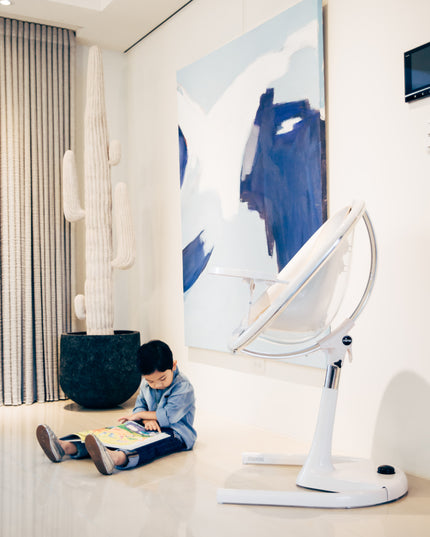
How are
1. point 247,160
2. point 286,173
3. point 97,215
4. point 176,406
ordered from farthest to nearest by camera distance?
point 97,215
point 247,160
point 286,173
point 176,406

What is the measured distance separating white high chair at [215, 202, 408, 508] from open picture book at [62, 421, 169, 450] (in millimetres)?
495

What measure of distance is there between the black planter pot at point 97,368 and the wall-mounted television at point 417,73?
6.26 ft

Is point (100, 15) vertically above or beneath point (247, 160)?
above

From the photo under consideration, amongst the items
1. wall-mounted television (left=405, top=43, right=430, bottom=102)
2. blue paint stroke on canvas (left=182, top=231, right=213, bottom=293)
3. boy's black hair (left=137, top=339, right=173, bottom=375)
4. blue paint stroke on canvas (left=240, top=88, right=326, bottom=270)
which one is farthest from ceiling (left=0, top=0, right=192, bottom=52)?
boy's black hair (left=137, top=339, right=173, bottom=375)

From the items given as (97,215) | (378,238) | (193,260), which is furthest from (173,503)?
(97,215)

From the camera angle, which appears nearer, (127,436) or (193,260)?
(127,436)

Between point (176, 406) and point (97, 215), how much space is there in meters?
1.40

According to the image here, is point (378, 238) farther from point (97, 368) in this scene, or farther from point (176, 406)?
point (97, 368)

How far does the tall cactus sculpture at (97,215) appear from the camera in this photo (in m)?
3.33

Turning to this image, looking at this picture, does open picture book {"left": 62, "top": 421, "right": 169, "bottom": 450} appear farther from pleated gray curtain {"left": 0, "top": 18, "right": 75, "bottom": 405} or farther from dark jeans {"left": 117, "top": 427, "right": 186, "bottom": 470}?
pleated gray curtain {"left": 0, "top": 18, "right": 75, "bottom": 405}

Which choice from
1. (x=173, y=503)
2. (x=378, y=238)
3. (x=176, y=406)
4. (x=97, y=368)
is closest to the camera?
(x=173, y=503)

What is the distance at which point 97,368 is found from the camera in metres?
3.13

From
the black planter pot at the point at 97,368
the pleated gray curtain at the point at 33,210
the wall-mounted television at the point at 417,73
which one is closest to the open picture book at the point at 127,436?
the black planter pot at the point at 97,368

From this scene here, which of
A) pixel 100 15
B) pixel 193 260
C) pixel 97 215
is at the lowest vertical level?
pixel 193 260
